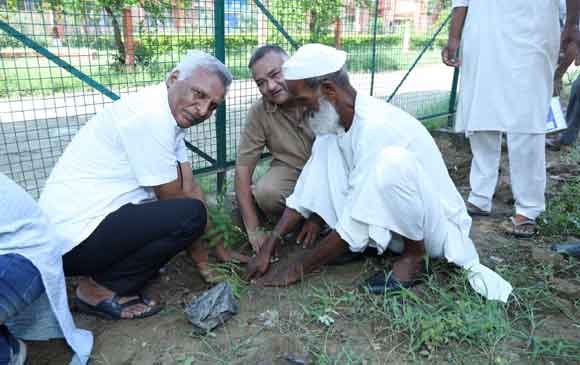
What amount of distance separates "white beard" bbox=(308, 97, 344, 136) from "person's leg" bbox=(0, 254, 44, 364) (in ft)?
4.77

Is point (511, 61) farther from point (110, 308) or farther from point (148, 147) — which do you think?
point (110, 308)

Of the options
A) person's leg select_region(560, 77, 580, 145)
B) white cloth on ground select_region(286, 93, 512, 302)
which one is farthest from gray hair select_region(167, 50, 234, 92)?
person's leg select_region(560, 77, 580, 145)

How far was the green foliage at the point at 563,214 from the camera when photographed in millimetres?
3303

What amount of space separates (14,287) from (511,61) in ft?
10.4

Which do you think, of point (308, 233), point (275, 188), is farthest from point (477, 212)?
point (275, 188)

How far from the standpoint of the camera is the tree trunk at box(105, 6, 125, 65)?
3.19 meters

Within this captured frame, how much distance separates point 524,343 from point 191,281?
1791mm

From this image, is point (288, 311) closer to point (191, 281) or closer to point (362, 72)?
point (191, 281)

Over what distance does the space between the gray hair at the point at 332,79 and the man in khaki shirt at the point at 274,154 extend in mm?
571

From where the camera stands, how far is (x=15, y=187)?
1.80m

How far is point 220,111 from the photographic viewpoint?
3459mm

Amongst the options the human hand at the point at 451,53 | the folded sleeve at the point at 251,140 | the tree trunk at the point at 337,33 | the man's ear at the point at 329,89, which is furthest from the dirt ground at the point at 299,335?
the tree trunk at the point at 337,33

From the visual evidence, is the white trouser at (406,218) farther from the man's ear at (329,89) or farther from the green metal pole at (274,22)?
the green metal pole at (274,22)

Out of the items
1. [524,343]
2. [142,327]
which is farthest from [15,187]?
[524,343]
